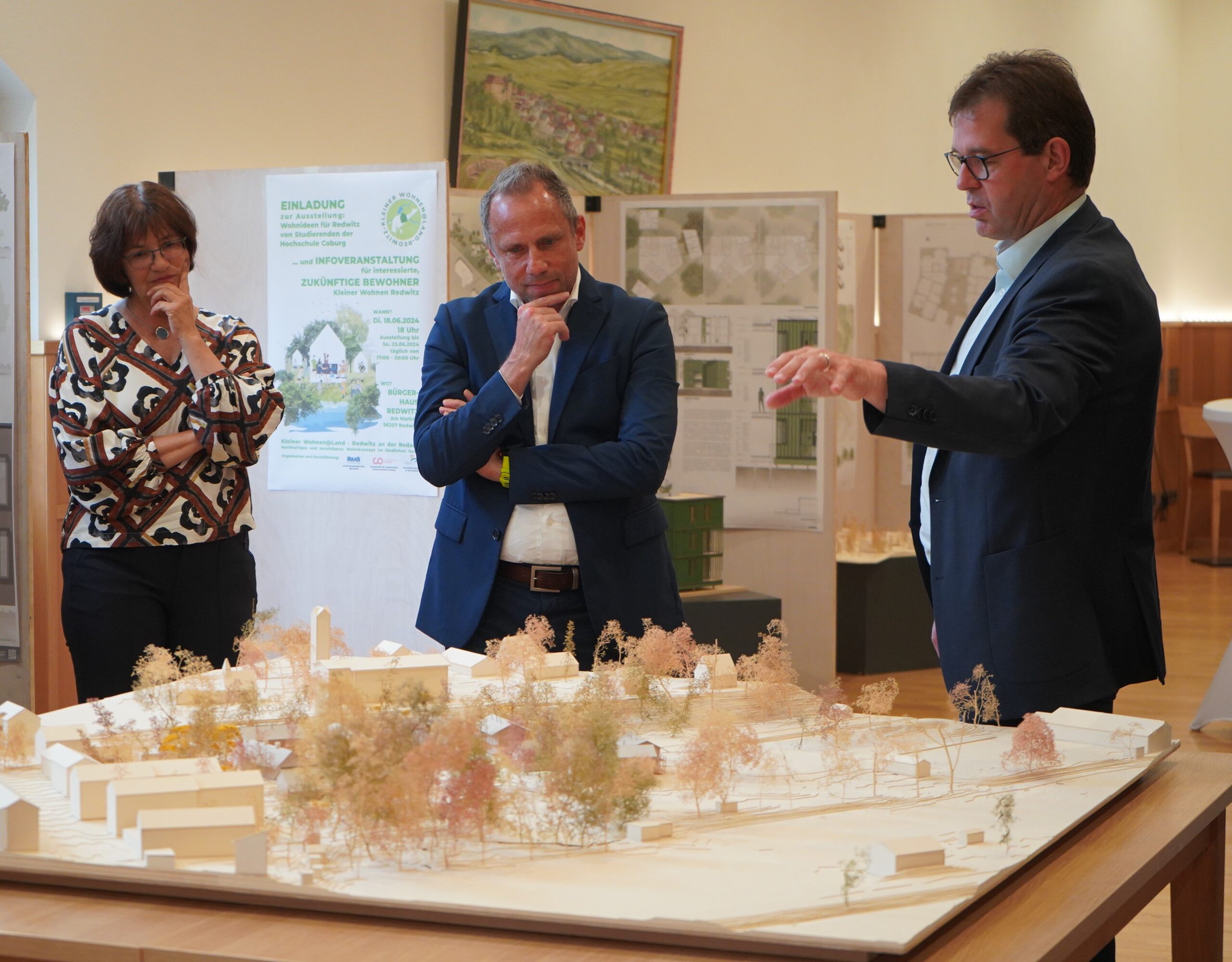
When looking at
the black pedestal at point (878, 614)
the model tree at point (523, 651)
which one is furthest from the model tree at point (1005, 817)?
the black pedestal at point (878, 614)

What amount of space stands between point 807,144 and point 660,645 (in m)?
7.50

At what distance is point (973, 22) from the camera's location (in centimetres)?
1030

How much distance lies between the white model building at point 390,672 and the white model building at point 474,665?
2.8 inches

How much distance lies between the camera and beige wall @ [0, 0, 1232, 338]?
5422 mm

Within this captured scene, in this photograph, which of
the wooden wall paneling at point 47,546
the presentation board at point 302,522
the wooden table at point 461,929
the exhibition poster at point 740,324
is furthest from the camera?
the exhibition poster at point 740,324

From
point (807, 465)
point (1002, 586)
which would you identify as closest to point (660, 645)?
point (1002, 586)

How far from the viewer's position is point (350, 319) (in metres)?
4.78

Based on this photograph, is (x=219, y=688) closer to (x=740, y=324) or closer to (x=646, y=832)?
(x=646, y=832)

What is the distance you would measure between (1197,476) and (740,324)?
6.71 meters

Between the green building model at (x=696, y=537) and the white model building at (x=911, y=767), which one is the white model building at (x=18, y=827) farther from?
the green building model at (x=696, y=537)

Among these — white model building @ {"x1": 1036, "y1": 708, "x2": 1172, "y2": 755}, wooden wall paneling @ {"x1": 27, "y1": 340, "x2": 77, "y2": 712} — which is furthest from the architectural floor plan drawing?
white model building @ {"x1": 1036, "y1": 708, "x2": 1172, "y2": 755}

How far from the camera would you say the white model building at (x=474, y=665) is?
2223 millimetres

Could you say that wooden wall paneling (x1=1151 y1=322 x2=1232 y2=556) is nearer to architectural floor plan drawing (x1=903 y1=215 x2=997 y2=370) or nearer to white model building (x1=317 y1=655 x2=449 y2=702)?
architectural floor plan drawing (x1=903 y1=215 x2=997 y2=370)

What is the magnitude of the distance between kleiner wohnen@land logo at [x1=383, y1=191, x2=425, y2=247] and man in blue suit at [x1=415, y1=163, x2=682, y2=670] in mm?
1787
